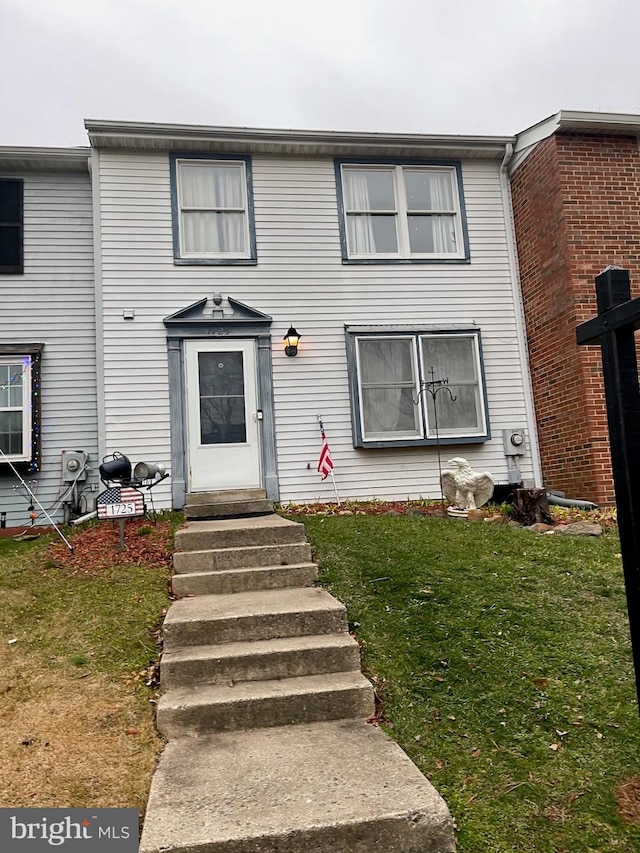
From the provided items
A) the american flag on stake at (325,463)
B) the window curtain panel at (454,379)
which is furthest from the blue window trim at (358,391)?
the american flag on stake at (325,463)

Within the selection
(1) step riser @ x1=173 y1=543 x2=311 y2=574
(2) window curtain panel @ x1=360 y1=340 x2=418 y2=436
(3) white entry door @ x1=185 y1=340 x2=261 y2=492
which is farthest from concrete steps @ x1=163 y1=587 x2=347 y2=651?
(2) window curtain panel @ x1=360 y1=340 x2=418 y2=436

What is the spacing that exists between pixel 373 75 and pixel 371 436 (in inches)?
1303

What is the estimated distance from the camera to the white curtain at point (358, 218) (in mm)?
9406

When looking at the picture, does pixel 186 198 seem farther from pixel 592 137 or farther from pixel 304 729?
pixel 304 729

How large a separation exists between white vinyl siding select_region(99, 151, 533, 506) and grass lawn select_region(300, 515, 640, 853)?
10.3ft

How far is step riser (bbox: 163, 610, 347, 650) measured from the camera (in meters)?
4.01

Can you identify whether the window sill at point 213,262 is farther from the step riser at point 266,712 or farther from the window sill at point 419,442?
the step riser at point 266,712

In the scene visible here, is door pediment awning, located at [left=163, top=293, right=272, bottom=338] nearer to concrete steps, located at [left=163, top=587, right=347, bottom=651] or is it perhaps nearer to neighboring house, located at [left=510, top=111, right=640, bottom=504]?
neighboring house, located at [left=510, top=111, right=640, bottom=504]

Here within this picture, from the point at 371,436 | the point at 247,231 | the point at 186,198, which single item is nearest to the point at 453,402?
the point at 371,436

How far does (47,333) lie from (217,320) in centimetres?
238

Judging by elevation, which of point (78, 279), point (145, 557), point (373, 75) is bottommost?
point (145, 557)

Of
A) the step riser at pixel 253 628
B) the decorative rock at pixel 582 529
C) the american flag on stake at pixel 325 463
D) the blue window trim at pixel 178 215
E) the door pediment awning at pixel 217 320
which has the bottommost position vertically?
the step riser at pixel 253 628

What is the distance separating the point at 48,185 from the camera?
30.3ft

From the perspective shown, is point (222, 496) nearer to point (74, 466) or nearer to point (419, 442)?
point (74, 466)
